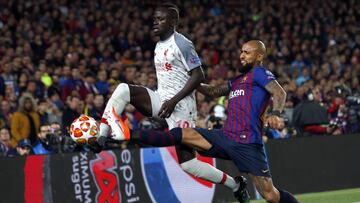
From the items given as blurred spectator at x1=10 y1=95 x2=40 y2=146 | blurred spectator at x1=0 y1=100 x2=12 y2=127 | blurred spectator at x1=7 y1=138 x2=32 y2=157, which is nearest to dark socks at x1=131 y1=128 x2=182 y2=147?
blurred spectator at x1=7 y1=138 x2=32 y2=157

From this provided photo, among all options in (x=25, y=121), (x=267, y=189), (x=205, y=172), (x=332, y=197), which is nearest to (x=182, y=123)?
(x=205, y=172)

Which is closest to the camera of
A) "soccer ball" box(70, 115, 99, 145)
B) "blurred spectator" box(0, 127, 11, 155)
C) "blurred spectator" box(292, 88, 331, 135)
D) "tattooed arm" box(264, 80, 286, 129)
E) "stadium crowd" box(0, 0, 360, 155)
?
"tattooed arm" box(264, 80, 286, 129)

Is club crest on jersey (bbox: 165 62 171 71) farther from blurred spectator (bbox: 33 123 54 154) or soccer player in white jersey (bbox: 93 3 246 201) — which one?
blurred spectator (bbox: 33 123 54 154)

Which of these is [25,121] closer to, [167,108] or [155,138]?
[167,108]

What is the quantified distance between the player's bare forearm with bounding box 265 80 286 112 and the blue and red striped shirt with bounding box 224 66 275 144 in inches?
6.2

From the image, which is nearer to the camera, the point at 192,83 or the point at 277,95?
the point at 277,95

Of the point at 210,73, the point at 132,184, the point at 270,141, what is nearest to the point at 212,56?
the point at 210,73

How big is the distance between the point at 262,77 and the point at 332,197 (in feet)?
15.6

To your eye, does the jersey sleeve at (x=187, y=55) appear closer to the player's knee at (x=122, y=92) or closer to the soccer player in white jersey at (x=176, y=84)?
the soccer player in white jersey at (x=176, y=84)

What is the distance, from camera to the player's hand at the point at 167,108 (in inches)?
372

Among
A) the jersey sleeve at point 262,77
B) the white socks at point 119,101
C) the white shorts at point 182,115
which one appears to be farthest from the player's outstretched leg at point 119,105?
the jersey sleeve at point 262,77

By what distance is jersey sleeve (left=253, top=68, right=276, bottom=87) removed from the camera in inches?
351

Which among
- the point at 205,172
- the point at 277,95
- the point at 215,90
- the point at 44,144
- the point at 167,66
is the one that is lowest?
the point at 205,172

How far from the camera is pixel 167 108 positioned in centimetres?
946
